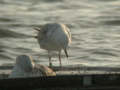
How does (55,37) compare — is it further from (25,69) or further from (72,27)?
(72,27)

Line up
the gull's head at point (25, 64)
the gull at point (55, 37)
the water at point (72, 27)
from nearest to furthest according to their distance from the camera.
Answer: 1. the gull's head at point (25, 64)
2. the gull at point (55, 37)
3. the water at point (72, 27)

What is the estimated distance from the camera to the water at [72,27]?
13055mm

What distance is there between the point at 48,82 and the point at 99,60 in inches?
224

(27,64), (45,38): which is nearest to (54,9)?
(45,38)

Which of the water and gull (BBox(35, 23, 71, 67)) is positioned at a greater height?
gull (BBox(35, 23, 71, 67))

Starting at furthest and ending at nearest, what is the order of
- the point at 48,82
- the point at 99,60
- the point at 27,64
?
1. the point at 99,60
2. the point at 27,64
3. the point at 48,82

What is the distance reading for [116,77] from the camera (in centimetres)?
691

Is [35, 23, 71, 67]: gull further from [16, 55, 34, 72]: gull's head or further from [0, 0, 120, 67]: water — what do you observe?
[16, 55, 34, 72]: gull's head

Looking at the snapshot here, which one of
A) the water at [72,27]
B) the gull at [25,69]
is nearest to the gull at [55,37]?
the water at [72,27]

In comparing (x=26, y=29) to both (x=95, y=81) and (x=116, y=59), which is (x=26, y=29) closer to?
(x=116, y=59)

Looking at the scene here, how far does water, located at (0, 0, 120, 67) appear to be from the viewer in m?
13.1

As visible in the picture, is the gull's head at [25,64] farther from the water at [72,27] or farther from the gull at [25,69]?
the water at [72,27]

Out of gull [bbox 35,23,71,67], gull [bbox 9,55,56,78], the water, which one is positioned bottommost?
the water

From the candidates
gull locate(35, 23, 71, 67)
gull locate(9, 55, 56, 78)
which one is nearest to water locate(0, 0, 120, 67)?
gull locate(35, 23, 71, 67)
